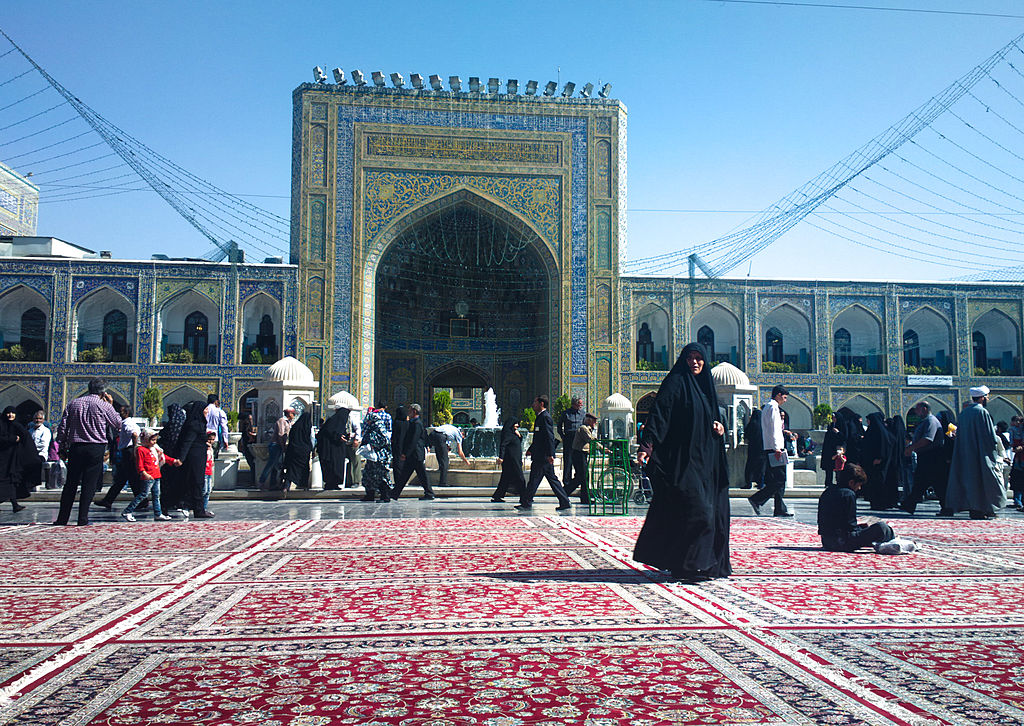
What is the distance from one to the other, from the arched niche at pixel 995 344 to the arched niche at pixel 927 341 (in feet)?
2.24

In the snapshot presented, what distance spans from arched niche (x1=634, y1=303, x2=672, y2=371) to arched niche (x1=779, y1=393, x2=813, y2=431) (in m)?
3.14

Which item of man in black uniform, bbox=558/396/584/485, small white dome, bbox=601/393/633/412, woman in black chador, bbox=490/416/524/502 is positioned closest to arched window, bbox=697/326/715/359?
small white dome, bbox=601/393/633/412

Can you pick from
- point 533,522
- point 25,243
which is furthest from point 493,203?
point 533,522

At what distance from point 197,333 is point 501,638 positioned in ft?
63.0

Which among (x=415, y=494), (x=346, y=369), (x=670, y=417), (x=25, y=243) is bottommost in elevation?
(x=415, y=494)

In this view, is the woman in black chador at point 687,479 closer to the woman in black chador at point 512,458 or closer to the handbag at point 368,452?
the woman in black chador at point 512,458

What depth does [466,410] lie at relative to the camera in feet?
82.9

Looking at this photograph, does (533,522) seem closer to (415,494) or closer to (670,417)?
(670,417)

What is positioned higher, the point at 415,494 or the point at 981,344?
the point at 981,344

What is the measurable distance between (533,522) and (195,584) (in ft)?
10.0

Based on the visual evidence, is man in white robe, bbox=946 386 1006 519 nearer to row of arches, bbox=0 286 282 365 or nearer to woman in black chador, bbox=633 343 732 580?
woman in black chador, bbox=633 343 732 580

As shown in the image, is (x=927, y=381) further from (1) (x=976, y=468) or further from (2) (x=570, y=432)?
(2) (x=570, y=432)

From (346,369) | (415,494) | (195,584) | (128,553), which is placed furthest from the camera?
(346,369)

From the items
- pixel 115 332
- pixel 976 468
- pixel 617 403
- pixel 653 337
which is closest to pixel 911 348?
pixel 653 337
